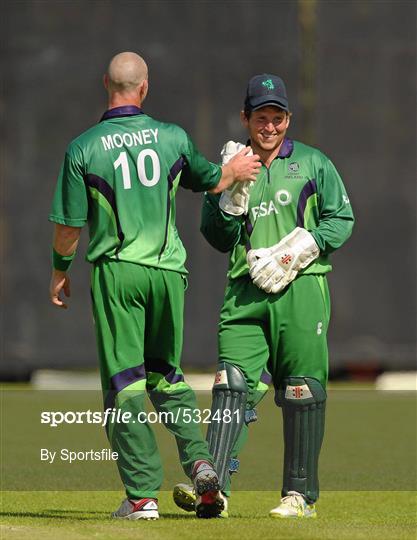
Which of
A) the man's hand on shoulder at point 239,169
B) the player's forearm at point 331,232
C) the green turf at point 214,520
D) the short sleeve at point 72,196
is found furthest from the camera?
the player's forearm at point 331,232

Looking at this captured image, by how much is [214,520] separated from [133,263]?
1.06 m

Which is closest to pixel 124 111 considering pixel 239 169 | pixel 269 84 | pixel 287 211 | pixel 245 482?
pixel 239 169

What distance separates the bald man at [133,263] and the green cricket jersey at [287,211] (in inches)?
19.4

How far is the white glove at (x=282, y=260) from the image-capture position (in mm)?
6886

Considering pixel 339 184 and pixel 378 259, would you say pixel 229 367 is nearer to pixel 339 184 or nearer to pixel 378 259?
pixel 339 184

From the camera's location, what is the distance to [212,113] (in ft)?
49.2

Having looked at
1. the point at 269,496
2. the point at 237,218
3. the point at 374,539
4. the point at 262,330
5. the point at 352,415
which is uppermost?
the point at 237,218

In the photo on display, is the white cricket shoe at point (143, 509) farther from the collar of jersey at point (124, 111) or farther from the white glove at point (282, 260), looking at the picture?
the collar of jersey at point (124, 111)

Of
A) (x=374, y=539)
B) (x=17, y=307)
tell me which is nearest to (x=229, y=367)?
(x=374, y=539)

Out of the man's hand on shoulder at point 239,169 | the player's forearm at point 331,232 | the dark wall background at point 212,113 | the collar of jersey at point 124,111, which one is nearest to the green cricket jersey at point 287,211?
the player's forearm at point 331,232

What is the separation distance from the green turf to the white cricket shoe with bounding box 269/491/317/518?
0.21 ft

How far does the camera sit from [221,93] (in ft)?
49.4

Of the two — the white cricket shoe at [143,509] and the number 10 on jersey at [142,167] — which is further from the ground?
the number 10 on jersey at [142,167]

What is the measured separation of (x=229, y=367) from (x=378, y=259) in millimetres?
8217
